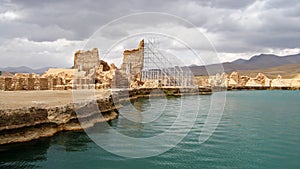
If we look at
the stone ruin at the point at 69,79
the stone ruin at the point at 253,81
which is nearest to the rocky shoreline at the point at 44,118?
the stone ruin at the point at 69,79

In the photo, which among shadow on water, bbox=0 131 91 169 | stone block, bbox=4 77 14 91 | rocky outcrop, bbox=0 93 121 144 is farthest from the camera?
stone block, bbox=4 77 14 91

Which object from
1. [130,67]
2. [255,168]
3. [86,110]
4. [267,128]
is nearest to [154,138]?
[86,110]

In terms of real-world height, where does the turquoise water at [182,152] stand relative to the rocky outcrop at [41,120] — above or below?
below

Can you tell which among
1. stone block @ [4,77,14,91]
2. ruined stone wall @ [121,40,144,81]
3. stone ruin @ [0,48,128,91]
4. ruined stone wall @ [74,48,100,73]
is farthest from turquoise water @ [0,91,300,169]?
ruined stone wall @ [121,40,144,81]

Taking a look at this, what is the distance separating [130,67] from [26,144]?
51727 millimetres

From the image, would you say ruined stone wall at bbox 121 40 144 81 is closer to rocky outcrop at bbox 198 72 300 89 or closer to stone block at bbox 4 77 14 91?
rocky outcrop at bbox 198 72 300 89

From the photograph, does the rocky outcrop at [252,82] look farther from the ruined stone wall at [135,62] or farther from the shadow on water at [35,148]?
the shadow on water at [35,148]

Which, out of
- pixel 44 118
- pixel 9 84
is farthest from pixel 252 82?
pixel 44 118

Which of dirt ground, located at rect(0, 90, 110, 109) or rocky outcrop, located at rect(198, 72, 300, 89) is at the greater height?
rocky outcrop, located at rect(198, 72, 300, 89)

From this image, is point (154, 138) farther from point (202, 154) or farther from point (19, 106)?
point (19, 106)

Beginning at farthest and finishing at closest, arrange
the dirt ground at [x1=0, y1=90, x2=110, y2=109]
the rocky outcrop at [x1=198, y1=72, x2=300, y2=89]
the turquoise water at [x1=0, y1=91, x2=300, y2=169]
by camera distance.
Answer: the rocky outcrop at [x1=198, y1=72, x2=300, y2=89]
the dirt ground at [x1=0, y1=90, x2=110, y2=109]
the turquoise water at [x1=0, y1=91, x2=300, y2=169]

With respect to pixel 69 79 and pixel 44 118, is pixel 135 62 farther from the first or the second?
pixel 44 118

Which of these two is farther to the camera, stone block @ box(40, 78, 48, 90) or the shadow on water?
stone block @ box(40, 78, 48, 90)

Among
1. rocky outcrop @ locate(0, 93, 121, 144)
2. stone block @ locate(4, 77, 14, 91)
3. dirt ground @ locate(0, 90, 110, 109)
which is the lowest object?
rocky outcrop @ locate(0, 93, 121, 144)
